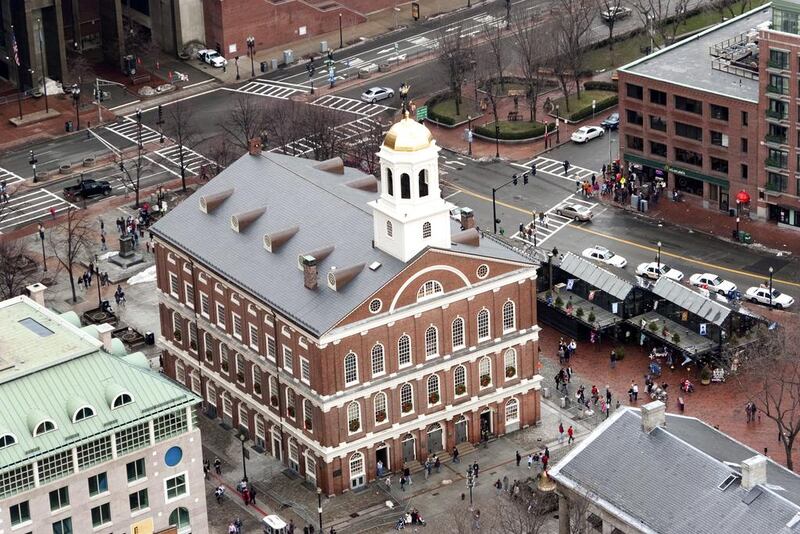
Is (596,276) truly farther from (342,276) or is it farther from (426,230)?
(342,276)

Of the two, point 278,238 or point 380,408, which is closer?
point 380,408

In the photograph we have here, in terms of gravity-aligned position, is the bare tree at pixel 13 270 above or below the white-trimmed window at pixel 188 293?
below

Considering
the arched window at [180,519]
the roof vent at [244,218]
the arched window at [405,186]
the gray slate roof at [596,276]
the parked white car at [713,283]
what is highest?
the arched window at [405,186]

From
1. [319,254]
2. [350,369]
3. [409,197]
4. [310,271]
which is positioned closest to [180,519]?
[350,369]

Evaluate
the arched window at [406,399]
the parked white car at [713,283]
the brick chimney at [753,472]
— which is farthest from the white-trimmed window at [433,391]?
the parked white car at [713,283]

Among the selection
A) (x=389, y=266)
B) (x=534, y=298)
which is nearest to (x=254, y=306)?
(x=389, y=266)

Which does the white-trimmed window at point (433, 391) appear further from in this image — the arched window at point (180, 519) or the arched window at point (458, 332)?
the arched window at point (180, 519)
